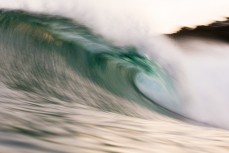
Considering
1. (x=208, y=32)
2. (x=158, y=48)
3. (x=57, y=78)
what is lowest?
(x=57, y=78)

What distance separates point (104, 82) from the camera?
4.87 m

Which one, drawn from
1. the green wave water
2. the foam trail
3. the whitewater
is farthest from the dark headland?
the green wave water

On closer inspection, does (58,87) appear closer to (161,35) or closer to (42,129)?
(42,129)

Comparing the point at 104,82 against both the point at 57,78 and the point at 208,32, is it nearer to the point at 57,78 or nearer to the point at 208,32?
the point at 57,78

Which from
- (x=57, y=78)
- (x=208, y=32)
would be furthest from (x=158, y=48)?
(x=57, y=78)

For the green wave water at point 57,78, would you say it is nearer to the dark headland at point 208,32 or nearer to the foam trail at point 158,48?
the foam trail at point 158,48

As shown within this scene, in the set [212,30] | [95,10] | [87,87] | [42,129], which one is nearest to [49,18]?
[95,10]

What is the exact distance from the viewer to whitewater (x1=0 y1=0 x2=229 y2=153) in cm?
209

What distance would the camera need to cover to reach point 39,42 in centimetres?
527

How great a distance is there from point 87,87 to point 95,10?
2.20 meters

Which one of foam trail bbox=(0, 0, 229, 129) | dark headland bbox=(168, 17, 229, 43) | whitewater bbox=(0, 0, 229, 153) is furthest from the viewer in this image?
dark headland bbox=(168, 17, 229, 43)

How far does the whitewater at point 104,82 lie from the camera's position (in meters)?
2.09

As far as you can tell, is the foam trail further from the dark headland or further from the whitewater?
the dark headland

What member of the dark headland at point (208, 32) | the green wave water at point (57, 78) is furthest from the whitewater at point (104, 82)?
the dark headland at point (208, 32)
